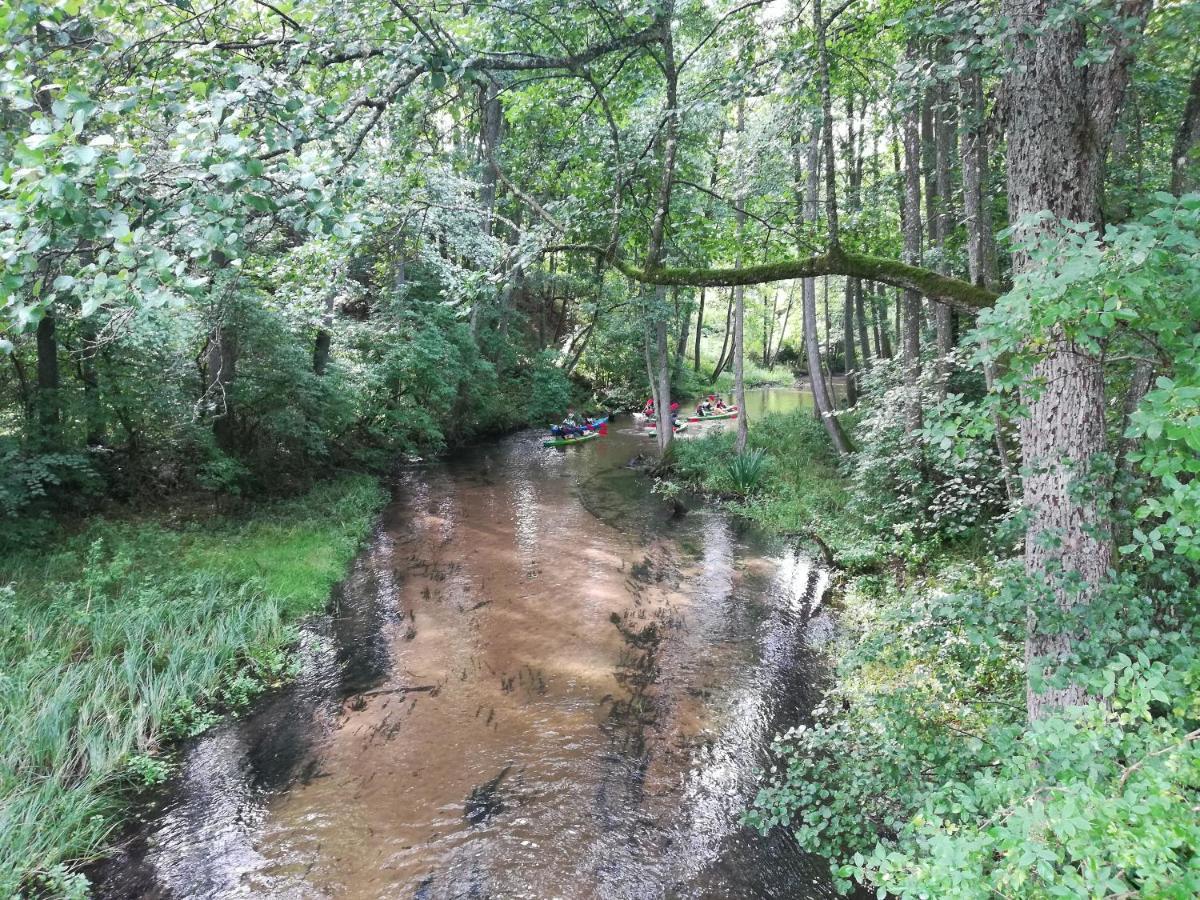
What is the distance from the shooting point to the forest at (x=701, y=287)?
181cm

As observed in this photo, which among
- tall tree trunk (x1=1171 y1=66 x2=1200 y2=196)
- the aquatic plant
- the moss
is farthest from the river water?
tall tree trunk (x1=1171 y1=66 x2=1200 y2=196)

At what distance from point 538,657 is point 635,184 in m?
4.64

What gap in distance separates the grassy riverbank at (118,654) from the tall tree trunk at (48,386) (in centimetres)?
128

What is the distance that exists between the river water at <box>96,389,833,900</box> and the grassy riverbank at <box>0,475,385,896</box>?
1.09 ft

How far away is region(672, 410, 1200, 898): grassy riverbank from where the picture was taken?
1.61 m

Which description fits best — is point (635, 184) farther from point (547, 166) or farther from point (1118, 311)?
point (1118, 311)

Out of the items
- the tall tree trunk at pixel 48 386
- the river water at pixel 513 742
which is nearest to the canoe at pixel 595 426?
the river water at pixel 513 742

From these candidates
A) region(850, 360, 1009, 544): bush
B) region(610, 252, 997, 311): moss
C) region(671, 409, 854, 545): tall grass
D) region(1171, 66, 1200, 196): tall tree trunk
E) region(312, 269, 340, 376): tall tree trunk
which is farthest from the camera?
region(312, 269, 340, 376): tall tree trunk

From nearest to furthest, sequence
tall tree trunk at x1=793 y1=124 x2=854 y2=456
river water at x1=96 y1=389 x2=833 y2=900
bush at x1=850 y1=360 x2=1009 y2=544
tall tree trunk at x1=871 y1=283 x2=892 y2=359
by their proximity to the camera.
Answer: river water at x1=96 y1=389 x2=833 y2=900
bush at x1=850 y1=360 x2=1009 y2=544
tall tree trunk at x1=793 y1=124 x2=854 y2=456
tall tree trunk at x1=871 y1=283 x2=892 y2=359

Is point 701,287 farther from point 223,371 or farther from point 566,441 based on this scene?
point 566,441

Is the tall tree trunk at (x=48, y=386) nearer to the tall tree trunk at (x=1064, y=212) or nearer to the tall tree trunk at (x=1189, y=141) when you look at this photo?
the tall tree trunk at (x=1064, y=212)

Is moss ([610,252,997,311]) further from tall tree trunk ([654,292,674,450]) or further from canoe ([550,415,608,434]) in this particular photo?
canoe ([550,415,608,434])

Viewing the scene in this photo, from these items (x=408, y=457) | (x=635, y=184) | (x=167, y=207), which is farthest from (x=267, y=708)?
(x=408, y=457)

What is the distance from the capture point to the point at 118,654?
5734 mm
